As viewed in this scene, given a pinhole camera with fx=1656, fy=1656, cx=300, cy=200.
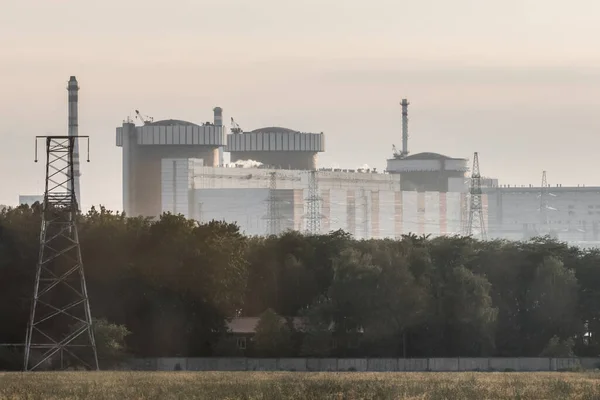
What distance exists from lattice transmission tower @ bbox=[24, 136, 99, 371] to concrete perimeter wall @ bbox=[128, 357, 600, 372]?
391 cm

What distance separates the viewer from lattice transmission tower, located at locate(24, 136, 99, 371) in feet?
278

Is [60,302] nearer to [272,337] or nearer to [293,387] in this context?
[272,337]

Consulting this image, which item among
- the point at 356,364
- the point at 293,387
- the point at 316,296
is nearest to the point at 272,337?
the point at 356,364

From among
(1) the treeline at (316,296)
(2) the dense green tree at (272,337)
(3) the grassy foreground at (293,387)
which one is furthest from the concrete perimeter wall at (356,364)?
(3) the grassy foreground at (293,387)

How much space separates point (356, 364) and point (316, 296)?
18271 millimetres

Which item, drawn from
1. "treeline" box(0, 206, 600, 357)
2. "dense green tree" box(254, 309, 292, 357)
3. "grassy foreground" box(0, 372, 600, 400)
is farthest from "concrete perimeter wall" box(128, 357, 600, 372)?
"grassy foreground" box(0, 372, 600, 400)

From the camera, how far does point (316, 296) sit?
4382 inches

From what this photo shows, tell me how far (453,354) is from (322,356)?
8559 mm

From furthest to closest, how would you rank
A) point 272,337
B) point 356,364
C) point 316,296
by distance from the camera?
point 316,296 → point 272,337 → point 356,364

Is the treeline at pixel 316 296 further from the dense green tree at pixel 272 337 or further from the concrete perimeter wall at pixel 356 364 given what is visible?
the concrete perimeter wall at pixel 356 364

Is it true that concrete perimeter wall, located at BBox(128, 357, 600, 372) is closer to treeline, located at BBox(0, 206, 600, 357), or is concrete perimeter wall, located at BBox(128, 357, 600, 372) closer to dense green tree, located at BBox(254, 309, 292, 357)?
dense green tree, located at BBox(254, 309, 292, 357)

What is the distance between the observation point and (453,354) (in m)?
101

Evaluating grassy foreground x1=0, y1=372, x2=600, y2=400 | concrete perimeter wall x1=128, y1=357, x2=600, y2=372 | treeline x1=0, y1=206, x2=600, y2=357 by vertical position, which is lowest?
concrete perimeter wall x1=128, y1=357, x2=600, y2=372

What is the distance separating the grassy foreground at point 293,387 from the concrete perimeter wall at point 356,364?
23660mm
